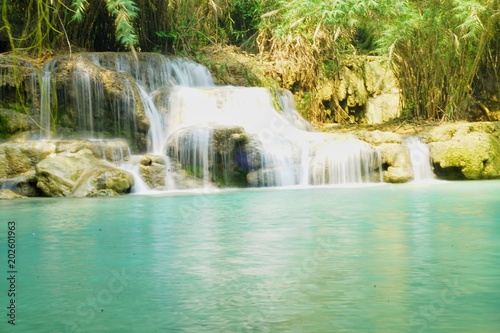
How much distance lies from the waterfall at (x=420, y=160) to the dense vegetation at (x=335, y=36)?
5.60 feet

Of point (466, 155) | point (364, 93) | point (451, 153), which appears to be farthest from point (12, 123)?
point (364, 93)

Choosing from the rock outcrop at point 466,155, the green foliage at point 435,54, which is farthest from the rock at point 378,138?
the green foliage at point 435,54

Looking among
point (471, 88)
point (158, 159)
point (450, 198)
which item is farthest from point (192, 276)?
point (471, 88)

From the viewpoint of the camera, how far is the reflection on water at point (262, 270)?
3.00 meters

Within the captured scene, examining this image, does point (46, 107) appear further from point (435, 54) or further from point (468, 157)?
point (435, 54)

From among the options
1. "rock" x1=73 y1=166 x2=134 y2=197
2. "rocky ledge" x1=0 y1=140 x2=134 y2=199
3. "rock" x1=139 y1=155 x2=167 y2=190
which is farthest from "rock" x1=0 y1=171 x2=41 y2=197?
"rock" x1=139 y1=155 x2=167 y2=190

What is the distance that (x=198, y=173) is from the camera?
455 inches

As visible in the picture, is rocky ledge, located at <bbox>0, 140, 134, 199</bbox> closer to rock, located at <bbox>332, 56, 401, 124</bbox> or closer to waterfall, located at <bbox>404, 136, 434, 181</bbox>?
waterfall, located at <bbox>404, 136, 434, 181</bbox>

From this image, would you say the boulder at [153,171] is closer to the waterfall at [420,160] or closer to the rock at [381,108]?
the waterfall at [420,160]

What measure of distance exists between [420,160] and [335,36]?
3.11 meters

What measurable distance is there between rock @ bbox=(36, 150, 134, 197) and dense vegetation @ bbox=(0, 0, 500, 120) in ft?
11.5

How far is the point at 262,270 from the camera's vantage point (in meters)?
4.02

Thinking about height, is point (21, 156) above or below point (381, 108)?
below

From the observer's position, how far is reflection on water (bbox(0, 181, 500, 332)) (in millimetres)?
3000
